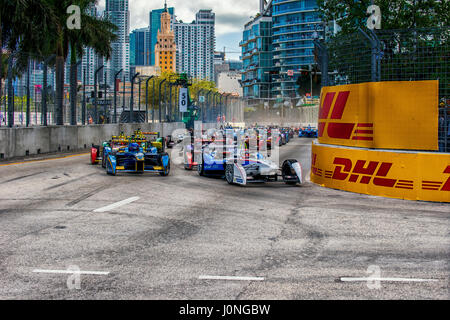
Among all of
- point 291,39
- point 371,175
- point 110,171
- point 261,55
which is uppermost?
point 291,39

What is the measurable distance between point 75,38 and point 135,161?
860 inches

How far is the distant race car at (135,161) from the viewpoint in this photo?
635 inches

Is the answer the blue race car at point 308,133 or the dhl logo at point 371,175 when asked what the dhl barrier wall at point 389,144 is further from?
the blue race car at point 308,133

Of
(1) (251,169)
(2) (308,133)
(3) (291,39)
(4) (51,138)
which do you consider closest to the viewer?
(1) (251,169)

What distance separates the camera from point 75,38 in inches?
1410

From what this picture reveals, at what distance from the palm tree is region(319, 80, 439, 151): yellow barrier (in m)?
18.3

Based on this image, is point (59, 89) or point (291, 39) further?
point (291, 39)

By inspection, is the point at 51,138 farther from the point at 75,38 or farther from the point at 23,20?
the point at 75,38

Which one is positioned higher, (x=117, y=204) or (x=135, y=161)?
(x=135, y=161)

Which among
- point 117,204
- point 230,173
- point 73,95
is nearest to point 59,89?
point 73,95

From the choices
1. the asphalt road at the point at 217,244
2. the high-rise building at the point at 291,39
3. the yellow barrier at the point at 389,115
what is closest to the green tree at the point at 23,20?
the asphalt road at the point at 217,244

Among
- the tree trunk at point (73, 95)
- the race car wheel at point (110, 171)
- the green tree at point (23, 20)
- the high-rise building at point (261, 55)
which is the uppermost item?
the high-rise building at point (261, 55)

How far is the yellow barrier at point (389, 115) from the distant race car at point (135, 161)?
4.80 meters

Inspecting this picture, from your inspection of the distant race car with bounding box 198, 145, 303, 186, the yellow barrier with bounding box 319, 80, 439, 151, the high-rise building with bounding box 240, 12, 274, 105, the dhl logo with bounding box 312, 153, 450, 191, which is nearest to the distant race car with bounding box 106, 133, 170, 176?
the distant race car with bounding box 198, 145, 303, 186
